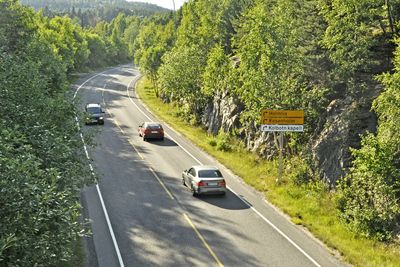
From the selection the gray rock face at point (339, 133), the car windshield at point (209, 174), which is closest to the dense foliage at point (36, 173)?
the car windshield at point (209, 174)

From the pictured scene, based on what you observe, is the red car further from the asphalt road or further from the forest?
the forest

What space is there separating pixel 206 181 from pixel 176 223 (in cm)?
413

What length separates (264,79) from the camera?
1066 inches

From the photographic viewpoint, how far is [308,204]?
22750 millimetres

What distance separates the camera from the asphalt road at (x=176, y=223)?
1662 cm

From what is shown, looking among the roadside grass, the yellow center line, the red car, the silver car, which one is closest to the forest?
the roadside grass

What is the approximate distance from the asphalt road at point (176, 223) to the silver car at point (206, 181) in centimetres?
50

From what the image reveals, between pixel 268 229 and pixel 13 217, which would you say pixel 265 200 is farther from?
pixel 13 217

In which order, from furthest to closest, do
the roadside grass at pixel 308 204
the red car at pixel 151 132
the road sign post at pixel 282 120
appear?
the red car at pixel 151 132 → the road sign post at pixel 282 120 → the roadside grass at pixel 308 204

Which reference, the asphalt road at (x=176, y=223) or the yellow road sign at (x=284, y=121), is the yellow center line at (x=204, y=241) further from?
the yellow road sign at (x=284, y=121)

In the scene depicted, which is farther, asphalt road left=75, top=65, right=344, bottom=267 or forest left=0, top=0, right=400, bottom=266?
asphalt road left=75, top=65, right=344, bottom=267

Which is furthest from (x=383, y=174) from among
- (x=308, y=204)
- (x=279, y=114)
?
(x=279, y=114)

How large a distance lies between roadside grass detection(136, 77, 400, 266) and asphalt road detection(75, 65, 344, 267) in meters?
0.61

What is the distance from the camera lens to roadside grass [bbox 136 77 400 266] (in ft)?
57.1
